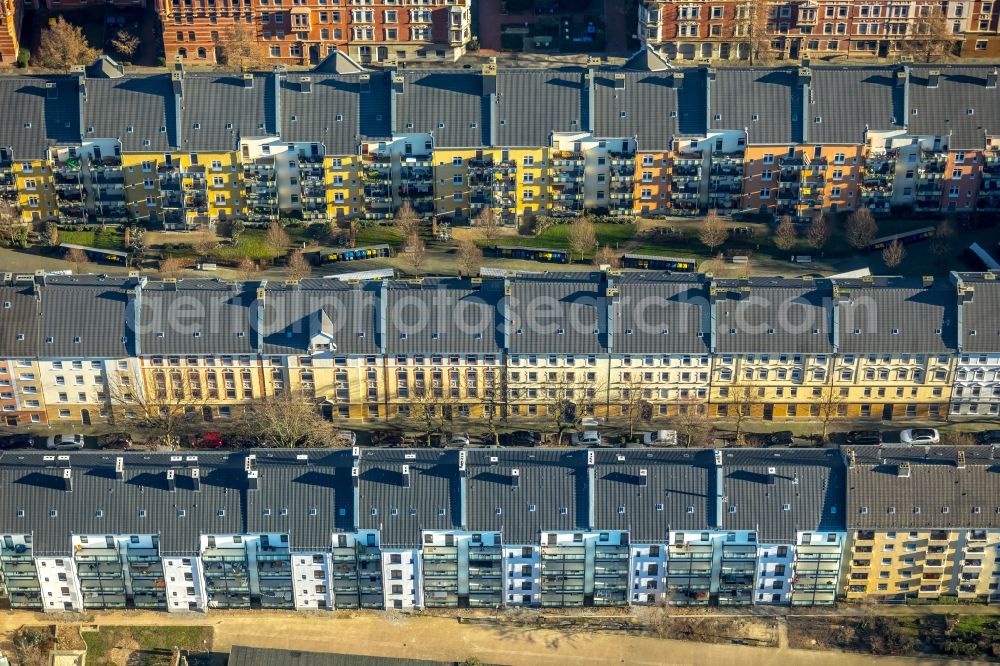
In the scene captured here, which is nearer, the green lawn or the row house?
the row house

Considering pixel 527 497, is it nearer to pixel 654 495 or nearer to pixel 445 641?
pixel 654 495

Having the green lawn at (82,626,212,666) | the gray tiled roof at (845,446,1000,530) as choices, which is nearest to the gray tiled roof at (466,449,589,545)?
the gray tiled roof at (845,446,1000,530)

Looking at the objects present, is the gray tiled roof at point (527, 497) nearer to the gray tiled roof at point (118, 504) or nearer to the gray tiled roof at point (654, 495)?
the gray tiled roof at point (654, 495)

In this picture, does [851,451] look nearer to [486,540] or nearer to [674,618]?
[674,618]

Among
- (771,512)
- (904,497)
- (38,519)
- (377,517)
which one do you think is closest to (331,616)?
(377,517)

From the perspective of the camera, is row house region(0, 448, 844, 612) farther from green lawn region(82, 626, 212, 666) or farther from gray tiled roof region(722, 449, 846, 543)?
green lawn region(82, 626, 212, 666)

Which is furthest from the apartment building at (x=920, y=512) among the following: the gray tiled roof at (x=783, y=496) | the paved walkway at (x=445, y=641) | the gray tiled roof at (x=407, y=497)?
the gray tiled roof at (x=407, y=497)
